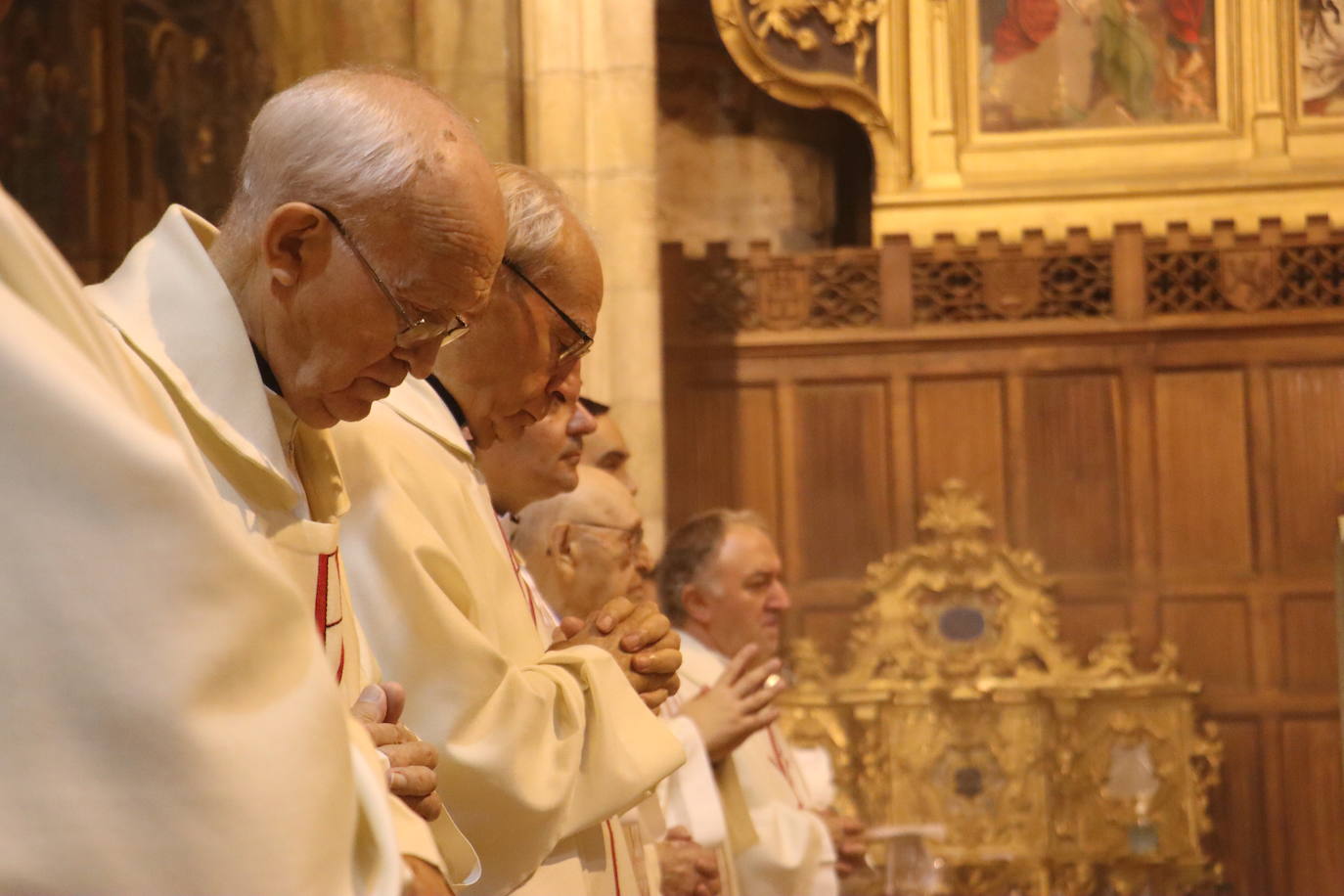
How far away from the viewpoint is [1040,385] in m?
9.33

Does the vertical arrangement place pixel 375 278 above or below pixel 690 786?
above

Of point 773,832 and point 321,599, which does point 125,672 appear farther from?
point 773,832

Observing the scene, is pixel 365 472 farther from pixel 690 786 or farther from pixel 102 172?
pixel 102 172

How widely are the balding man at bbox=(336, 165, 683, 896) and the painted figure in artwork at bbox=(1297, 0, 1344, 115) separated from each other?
8.25 m

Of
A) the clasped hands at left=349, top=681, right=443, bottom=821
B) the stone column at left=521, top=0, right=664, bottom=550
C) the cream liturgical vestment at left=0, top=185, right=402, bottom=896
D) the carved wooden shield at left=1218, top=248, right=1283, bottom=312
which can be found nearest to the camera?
the cream liturgical vestment at left=0, top=185, right=402, bottom=896

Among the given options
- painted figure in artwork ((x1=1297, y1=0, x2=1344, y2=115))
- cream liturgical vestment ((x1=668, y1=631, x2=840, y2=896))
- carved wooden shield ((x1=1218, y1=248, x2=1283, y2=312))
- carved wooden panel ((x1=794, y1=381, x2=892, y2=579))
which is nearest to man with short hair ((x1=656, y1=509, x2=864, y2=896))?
cream liturgical vestment ((x1=668, y1=631, x2=840, y2=896))

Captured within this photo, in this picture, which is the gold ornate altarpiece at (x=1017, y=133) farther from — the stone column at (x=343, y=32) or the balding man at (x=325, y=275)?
the balding man at (x=325, y=275)

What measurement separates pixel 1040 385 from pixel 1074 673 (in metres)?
1.52

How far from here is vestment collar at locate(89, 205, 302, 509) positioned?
1.83m

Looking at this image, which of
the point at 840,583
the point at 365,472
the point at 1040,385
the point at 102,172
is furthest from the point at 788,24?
the point at 365,472

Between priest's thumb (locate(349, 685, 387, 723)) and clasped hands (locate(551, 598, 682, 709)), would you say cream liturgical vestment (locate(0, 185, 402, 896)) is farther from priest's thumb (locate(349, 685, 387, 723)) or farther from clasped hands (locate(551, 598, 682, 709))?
clasped hands (locate(551, 598, 682, 709))

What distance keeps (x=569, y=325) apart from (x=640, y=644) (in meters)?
0.49

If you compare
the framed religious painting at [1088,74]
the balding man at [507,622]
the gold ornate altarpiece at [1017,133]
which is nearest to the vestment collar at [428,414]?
the balding man at [507,622]

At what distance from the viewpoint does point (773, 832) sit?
15.6 feet
